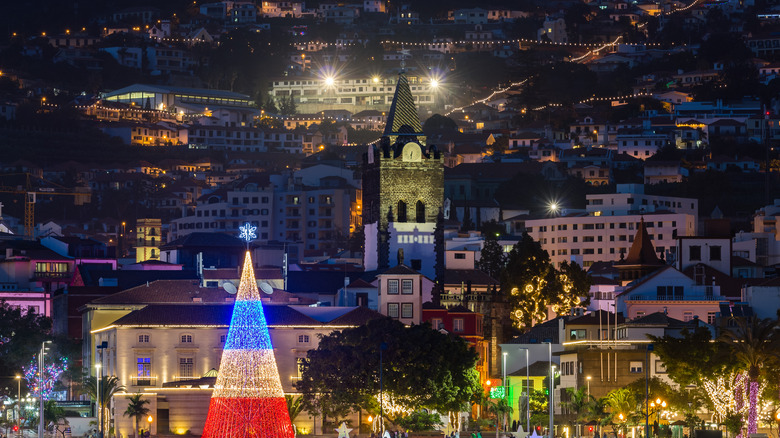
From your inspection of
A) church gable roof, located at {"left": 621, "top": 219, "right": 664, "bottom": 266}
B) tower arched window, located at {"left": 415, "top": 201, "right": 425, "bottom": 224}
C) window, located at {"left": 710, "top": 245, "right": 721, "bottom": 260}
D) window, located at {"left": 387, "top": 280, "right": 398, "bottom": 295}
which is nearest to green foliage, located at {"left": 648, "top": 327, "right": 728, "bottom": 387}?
window, located at {"left": 387, "top": 280, "right": 398, "bottom": 295}

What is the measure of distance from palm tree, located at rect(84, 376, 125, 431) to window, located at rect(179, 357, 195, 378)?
4232 mm

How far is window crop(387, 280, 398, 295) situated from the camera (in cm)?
12112

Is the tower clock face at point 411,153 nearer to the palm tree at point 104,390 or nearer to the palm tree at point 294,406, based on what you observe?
the palm tree at point 294,406

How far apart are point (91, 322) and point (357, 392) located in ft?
90.3

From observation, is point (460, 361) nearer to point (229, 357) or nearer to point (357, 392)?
point (357, 392)

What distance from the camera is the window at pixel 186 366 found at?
110562 mm

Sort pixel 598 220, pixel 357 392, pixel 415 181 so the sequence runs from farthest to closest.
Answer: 1. pixel 598 220
2. pixel 415 181
3. pixel 357 392

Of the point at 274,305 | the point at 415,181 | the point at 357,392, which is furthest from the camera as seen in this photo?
the point at 415,181

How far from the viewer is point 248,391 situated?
8662cm

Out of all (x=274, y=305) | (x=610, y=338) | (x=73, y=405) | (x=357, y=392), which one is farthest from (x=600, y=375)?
(x=73, y=405)

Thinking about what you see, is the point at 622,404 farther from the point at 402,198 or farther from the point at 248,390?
the point at 402,198

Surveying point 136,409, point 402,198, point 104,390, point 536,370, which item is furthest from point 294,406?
point 402,198

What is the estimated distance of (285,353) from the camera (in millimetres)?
111875

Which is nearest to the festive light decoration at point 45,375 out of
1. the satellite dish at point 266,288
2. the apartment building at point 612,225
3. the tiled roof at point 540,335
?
the satellite dish at point 266,288
